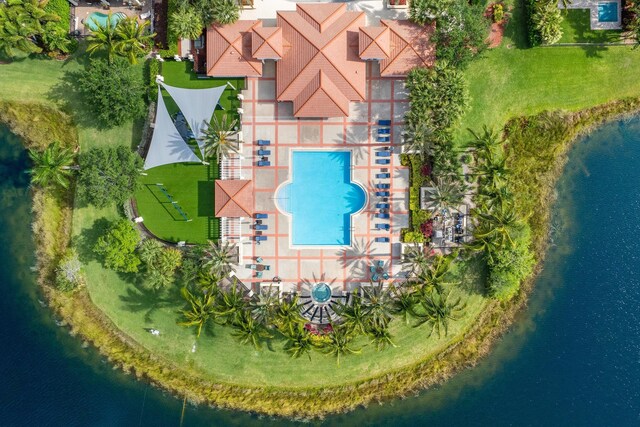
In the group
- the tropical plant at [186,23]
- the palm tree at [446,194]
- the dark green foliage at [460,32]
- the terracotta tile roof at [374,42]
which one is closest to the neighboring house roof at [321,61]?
the terracotta tile roof at [374,42]

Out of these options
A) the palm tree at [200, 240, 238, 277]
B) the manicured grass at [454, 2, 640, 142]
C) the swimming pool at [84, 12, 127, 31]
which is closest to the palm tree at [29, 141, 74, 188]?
the swimming pool at [84, 12, 127, 31]

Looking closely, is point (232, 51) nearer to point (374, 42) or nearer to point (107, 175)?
point (374, 42)

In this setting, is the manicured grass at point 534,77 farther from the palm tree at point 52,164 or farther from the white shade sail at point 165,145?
the palm tree at point 52,164

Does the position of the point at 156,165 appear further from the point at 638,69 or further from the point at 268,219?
the point at 638,69

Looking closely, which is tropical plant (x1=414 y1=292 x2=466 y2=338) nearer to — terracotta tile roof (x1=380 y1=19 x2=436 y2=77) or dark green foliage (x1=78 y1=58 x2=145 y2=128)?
terracotta tile roof (x1=380 y1=19 x2=436 y2=77)

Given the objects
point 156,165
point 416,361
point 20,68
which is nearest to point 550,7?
point 416,361

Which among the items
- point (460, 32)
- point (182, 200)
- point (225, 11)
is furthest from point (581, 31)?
point (182, 200)
